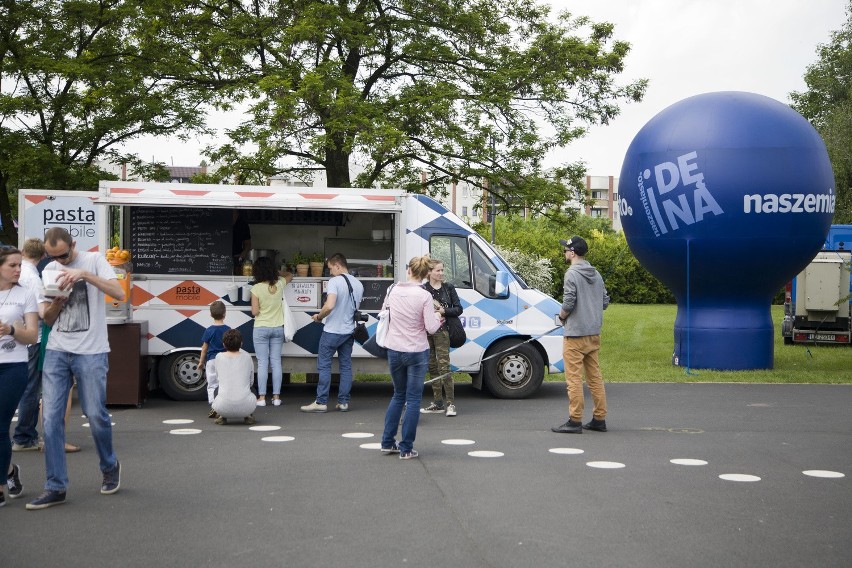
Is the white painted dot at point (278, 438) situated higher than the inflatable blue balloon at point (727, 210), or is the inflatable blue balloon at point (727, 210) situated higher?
the inflatable blue balloon at point (727, 210)

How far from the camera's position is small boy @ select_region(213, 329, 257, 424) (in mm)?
10172

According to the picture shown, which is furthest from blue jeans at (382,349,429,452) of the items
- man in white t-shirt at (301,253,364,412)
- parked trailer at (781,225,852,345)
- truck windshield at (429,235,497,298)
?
parked trailer at (781,225,852,345)

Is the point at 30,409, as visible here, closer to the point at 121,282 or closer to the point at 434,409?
the point at 121,282

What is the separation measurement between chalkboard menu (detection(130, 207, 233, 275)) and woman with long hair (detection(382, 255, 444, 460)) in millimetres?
5041

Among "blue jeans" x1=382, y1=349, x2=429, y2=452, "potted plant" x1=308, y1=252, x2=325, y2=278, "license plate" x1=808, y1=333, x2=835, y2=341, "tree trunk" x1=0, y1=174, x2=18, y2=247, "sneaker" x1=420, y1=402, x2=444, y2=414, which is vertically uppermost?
"tree trunk" x1=0, y1=174, x2=18, y2=247

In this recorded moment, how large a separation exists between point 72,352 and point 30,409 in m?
2.21

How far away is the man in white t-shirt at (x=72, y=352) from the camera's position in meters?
6.50

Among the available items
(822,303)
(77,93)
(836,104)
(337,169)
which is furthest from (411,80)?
(836,104)

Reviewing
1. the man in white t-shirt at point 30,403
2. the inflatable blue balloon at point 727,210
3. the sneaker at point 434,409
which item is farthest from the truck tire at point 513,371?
the man in white t-shirt at point 30,403

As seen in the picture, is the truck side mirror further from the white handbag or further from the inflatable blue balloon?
the inflatable blue balloon

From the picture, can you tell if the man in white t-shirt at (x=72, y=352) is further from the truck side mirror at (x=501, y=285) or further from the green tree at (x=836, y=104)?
the green tree at (x=836, y=104)

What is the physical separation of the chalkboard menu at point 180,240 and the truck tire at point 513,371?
3.59 meters

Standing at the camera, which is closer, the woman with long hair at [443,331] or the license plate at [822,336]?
the woman with long hair at [443,331]

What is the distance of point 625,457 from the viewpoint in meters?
8.57
